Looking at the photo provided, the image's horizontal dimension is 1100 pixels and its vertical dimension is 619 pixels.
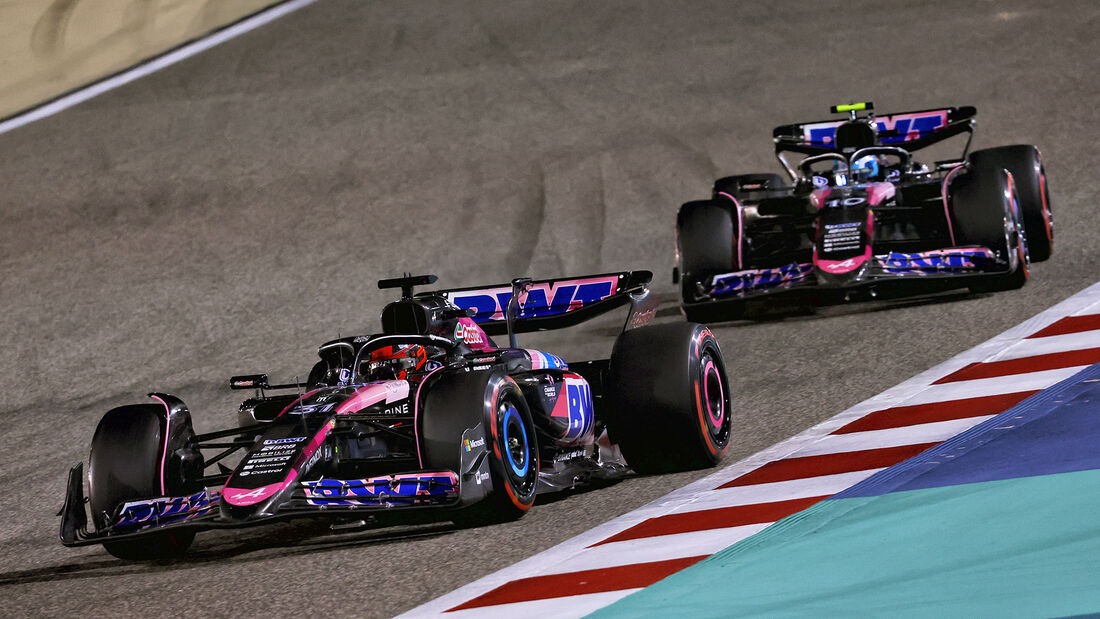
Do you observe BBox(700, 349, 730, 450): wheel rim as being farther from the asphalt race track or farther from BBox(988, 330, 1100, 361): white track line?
BBox(988, 330, 1100, 361): white track line

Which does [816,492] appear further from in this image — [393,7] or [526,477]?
[393,7]

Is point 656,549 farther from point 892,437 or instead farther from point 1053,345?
point 1053,345

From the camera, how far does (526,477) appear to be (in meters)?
6.08

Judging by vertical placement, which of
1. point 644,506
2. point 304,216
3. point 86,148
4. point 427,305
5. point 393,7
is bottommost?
point 644,506

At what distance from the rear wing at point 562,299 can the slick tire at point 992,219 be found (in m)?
3.40

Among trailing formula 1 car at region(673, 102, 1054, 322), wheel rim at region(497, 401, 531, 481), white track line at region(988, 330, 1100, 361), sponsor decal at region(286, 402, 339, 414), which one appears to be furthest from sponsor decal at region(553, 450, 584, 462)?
trailing formula 1 car at region(673, 102, 1054, 322)

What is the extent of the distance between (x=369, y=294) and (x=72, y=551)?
5647 mm

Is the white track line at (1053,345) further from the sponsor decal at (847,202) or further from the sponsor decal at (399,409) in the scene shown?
the sponsor decal at (399,409)

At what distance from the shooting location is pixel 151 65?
17.8 meters

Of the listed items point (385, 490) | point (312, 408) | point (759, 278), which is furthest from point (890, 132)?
point (385, 490)

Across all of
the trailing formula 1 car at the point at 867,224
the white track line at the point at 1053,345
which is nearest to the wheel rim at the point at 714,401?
the white track line at the point at 1053,345

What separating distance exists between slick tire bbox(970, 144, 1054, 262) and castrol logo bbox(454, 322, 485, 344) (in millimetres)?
5255

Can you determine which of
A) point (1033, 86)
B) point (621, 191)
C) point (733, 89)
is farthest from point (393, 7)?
point (1033, 86)

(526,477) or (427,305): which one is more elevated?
(427,305)
